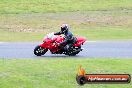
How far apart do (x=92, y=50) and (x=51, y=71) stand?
8115 mm

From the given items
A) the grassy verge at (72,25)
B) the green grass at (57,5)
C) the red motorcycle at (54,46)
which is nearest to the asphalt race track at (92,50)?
the red motorcycle at (54,46)

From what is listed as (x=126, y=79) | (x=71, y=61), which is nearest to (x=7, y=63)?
(x=71, y=61)

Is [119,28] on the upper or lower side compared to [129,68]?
lower

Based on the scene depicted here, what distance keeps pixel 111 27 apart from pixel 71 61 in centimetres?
2003

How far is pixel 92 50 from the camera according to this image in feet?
81.1

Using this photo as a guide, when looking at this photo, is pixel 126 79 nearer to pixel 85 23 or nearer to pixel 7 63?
pixel 7 63

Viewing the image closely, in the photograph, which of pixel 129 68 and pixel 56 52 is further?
pixel 56 52

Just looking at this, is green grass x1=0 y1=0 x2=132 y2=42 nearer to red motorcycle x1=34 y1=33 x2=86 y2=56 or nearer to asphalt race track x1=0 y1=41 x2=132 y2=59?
asphalt race track x1=0 y1=41 x2=132 y2=59

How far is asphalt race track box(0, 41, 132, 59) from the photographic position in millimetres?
22766

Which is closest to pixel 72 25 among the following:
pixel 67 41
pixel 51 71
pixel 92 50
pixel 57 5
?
pixel 57 5

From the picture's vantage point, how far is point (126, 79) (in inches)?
388

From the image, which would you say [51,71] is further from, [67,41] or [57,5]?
[57,5]

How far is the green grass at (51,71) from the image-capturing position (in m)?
15.2

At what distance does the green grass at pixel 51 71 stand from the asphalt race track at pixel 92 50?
2927mm
